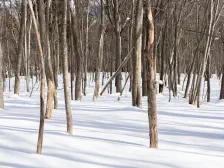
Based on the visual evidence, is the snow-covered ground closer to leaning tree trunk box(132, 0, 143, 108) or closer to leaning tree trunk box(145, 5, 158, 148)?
leaning tree trunk box(145, 5, 158, 148)

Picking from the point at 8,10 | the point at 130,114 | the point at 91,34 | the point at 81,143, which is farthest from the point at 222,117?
the point at 91,34

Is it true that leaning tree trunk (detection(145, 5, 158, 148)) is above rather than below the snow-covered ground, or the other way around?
above

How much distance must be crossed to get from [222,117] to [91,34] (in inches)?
898

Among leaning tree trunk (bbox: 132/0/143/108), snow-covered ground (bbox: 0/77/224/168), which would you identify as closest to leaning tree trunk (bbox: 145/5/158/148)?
snow-covered ground (bbox: 0/77/224/168)

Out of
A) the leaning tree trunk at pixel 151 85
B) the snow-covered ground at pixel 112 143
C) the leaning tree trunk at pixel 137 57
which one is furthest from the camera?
the leaning tree trunk at pixel 137 57

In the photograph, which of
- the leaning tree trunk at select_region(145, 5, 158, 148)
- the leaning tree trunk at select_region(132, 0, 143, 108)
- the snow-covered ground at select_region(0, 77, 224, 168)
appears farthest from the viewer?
the leaning tree trunk at select_region(132, 0, 143, 108)

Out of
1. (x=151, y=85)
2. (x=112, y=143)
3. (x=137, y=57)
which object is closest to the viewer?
(x=151, y=85)

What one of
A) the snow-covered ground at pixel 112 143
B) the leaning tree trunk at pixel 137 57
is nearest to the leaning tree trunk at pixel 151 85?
the snow-covered ground at pixel 112 143

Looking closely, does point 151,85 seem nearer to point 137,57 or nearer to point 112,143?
point 112,143

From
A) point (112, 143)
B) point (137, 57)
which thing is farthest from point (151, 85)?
point (137, 57)

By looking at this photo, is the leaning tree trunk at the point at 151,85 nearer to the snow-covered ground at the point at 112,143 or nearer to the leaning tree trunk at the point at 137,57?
the snow-covered ground at the point at 112,143

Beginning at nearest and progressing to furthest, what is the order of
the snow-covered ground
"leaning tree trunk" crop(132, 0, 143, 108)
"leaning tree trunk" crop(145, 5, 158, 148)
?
the snow-covered ground < "leaning tree trunk" crop(145, 5, 158, 148) < "leaning tree trunk" crop(132, 0, 143, 108)

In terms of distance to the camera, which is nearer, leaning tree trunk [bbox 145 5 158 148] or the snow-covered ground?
the snow-covered ground

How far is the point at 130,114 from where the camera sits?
6629 mm
